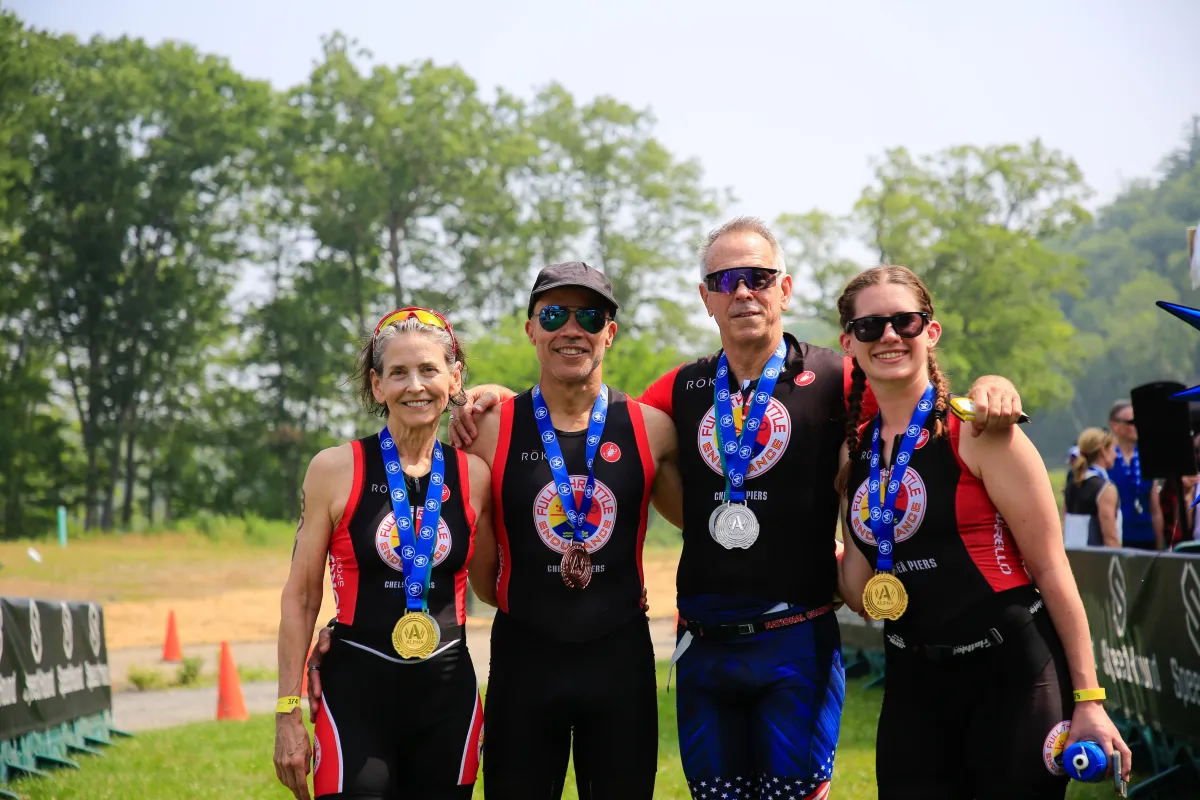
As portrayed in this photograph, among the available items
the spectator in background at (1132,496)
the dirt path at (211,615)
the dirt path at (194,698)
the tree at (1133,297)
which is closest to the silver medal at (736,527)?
the dirt path at (194,698)

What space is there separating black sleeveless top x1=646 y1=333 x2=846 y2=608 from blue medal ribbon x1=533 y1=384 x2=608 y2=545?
319 mm

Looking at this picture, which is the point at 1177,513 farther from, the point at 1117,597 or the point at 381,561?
the point at 381,561

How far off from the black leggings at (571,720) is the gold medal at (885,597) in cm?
91

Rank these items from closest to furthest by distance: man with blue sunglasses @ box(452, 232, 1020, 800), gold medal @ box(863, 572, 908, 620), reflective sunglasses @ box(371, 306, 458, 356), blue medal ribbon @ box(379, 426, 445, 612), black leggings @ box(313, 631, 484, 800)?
1. gold medal @ box(863, 572, 908, 620)
2. black leggings @ box(313, 631, 484, 800)
3. blue medal ribbon @ box(379, 426, 445, 612)
4. man with blue sunglasses @ box(452, 232, 1020, 800)
5. reflective sunglasses @ box(371, 306, 458, 356)

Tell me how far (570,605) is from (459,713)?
21.4 inches

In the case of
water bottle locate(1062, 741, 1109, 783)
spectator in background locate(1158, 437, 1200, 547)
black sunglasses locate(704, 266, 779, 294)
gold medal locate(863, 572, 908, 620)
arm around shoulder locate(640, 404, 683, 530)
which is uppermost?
black sunglasses locate(704, 266, 779, 294)

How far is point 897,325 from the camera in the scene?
388cm

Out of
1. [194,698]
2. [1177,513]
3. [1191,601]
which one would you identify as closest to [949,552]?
[1191,601]

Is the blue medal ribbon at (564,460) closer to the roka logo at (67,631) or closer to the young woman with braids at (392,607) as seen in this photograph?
the young woman with braids at (392,607)

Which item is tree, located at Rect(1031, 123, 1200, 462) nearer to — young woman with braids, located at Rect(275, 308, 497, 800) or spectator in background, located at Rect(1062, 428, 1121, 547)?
spectator in background, located at Rect(1062, 428, 1121, 547)

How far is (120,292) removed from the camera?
50469 mm

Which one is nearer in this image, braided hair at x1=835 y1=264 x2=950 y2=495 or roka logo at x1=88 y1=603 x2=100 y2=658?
braided hair at x1=835 y1=264 x2=950 y2=495

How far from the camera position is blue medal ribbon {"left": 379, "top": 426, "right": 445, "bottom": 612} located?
12.9 ft

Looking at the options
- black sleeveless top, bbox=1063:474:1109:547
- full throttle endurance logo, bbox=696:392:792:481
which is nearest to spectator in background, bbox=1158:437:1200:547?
black sleeveless top, bbox=1063:474:1109:547
